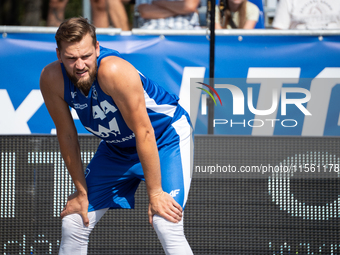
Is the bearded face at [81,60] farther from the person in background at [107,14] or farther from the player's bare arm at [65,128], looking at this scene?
the person in background at [107,14]

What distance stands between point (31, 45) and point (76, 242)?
220 centimetres

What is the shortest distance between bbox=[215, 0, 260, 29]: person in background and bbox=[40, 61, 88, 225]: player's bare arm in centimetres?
237

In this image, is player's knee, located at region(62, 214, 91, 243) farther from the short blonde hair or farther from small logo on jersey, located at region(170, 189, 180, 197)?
the short blonde hair

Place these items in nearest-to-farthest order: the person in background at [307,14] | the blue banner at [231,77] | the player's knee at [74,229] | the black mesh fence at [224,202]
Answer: the player's knee at [74,229], the black mesh fence at [224,202], the blue banner at [231,77], the person in background at [307,14]

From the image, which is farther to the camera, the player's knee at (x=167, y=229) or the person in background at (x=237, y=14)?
the person in background at (x=237, y=14)

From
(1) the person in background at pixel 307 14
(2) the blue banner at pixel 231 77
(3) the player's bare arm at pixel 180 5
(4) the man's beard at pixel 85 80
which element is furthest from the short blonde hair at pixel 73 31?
(1) the person in background at pixel 307 14

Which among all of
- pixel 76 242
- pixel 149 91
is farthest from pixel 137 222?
pixel 149 91

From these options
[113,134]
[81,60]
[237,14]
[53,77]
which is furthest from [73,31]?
[237,14]

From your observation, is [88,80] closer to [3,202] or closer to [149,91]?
[149,91]

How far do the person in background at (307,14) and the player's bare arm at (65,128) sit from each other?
8.97ft

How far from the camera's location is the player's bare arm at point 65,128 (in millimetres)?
2037

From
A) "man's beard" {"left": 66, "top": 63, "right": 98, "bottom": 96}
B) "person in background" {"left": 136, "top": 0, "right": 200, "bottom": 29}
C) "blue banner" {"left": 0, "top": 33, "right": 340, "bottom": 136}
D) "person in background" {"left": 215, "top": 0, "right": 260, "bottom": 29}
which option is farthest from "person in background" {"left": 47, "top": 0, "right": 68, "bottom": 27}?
"man's beard" {"left": 66, "top": 63, "right": 98, "bottom": 96}

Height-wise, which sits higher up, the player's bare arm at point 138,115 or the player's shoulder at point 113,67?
the player's shoulder at point 113,67

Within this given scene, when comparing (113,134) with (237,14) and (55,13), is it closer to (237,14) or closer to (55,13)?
(237,14)
